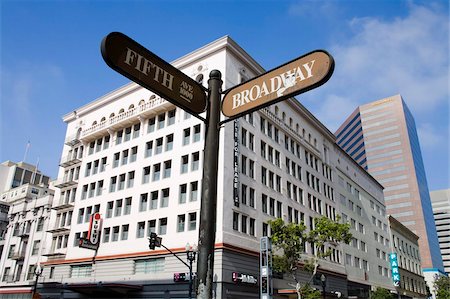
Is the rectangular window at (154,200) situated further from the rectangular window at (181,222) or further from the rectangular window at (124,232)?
the rectangular window at (124,232)

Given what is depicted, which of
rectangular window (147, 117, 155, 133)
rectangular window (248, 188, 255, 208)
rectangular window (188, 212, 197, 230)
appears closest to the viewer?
rectangular window (188, 212, 197, 230)

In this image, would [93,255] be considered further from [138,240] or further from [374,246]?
[374,246]

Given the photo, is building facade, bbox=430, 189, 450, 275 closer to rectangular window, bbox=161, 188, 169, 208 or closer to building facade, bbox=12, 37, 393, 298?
building facade, bbox=12, 37, 393, 298

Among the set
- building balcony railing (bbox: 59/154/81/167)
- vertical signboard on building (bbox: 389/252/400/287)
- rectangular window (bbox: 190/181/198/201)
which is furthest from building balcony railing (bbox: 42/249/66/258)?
vertical signboard on building (bbox: 389/252/400/287)

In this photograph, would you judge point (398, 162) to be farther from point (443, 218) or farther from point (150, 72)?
point (150, 72)

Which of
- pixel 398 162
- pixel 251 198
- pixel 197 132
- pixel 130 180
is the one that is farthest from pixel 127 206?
pixel 398 162

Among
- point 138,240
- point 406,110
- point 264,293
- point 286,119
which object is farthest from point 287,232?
point 406,110

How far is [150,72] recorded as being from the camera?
4613 millimetres

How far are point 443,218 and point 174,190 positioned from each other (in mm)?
173392

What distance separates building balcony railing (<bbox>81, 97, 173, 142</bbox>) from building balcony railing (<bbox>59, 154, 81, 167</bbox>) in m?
2.60

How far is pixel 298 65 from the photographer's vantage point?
4629 mm

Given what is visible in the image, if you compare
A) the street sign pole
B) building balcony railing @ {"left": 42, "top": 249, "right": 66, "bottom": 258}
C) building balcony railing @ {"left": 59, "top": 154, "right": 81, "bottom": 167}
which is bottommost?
the street sign pole

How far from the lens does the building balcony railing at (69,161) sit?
44.6 m

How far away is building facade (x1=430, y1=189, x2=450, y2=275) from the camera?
554 feet
